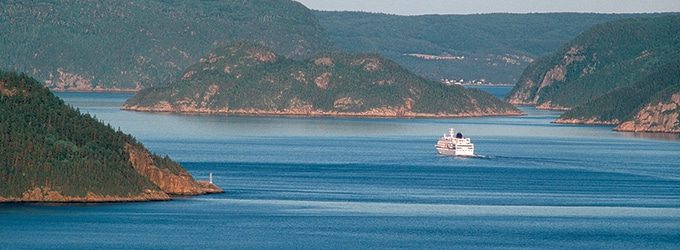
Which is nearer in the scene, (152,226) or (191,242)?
(191,242)

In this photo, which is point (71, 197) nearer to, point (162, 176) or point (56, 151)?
point (56, 151)

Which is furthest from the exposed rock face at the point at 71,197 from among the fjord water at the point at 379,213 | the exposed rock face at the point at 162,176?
the exposed rock face at the point at 162,176

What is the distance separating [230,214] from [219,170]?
5008 centimetres

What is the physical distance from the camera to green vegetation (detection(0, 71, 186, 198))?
10919cm

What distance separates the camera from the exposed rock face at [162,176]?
11581 centimetres

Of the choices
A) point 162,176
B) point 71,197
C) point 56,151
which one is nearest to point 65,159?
point 56,151

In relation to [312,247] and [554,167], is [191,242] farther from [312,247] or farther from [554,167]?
[554,167]

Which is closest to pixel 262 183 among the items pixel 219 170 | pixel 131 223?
pixel 219 170

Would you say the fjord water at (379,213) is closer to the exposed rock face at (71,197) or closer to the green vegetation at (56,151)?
the exposed rock face at (71,197)

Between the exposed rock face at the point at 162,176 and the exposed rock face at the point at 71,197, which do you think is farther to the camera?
A: the exposed rock face at the point at 162,176

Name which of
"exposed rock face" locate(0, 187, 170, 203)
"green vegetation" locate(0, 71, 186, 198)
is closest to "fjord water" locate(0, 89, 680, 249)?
"exposed rock face" locate(0, 187, 170, 203)

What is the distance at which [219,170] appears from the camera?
162 meters

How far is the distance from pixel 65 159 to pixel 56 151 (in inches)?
56.8

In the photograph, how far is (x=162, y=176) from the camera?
11769 centimetres
